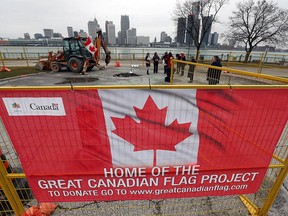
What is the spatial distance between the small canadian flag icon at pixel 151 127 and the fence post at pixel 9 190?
1.35 metres

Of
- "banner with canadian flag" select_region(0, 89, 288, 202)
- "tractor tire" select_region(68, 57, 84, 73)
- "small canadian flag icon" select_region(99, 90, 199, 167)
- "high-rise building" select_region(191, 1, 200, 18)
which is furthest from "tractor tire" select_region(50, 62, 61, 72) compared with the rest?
A: "high-rise building" select_region(191, 1, 200, 18)

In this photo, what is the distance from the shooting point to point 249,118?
1917 mm

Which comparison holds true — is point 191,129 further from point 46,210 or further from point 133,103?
point 46,210

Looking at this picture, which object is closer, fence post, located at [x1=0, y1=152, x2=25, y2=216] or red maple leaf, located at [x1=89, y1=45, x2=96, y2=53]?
fence post, located at [x1=0, y1=152, x2=25, y2=216]

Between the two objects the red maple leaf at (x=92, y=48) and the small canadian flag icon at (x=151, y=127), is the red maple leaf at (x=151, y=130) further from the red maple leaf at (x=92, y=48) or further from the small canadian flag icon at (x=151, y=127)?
the red maple leaf at (x=92, y=48)

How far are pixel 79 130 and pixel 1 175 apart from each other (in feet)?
3.85

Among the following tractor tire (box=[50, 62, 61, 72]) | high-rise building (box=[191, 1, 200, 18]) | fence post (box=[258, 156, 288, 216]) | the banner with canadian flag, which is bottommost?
tractor tire (box=[50, 62, 61, 72])

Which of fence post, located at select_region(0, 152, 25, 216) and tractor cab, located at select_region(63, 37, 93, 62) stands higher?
tractor cab, located at select_region(63, 37, 93, 62)

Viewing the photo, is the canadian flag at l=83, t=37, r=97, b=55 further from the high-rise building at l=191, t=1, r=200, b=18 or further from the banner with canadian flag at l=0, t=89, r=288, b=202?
the high-rise building at l=191, t=1, r=200, b=18

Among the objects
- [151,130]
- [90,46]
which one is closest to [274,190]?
[151,130]

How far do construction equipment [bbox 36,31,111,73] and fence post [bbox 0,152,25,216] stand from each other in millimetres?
13448

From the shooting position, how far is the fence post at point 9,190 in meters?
2.01

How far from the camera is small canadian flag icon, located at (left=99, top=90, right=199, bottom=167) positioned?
175 centimetres

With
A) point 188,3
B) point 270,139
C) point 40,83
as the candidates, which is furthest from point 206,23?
point 270,139
